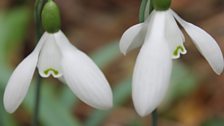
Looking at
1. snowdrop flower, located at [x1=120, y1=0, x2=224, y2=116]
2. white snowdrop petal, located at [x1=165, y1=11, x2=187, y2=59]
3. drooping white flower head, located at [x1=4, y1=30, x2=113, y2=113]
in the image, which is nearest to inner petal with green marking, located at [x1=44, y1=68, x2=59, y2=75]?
drooping white flower head, located at [x1=4, y1=30, x2=113, y2=113]

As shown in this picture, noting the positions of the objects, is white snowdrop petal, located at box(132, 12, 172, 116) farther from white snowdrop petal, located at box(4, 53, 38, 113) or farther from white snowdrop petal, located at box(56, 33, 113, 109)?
white snowdrop petal, located at box(4, 53, 38, 113)

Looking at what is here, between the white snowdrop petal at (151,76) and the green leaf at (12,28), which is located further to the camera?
the green leaf at (12,28)

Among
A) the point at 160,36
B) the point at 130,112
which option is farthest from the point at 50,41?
the point at 130,112

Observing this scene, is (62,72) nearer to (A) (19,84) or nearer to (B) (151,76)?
(A) (19,84)

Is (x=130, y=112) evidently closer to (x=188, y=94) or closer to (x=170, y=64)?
(x=188, y=94)

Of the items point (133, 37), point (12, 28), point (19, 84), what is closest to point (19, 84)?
point (19, 84)

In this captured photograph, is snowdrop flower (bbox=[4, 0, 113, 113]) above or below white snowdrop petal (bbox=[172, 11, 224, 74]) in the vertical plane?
above

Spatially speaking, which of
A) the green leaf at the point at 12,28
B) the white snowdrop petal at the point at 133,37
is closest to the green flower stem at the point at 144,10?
the white snowdrop petal at the point at 133,37

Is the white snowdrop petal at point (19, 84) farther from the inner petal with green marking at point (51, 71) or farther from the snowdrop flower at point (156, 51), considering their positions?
the snowdrop flower at point (156, 51)

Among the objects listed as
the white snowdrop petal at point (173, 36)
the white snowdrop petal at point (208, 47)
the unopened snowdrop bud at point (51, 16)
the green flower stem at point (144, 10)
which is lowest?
the white snowdrop petal at point (208, 47)
